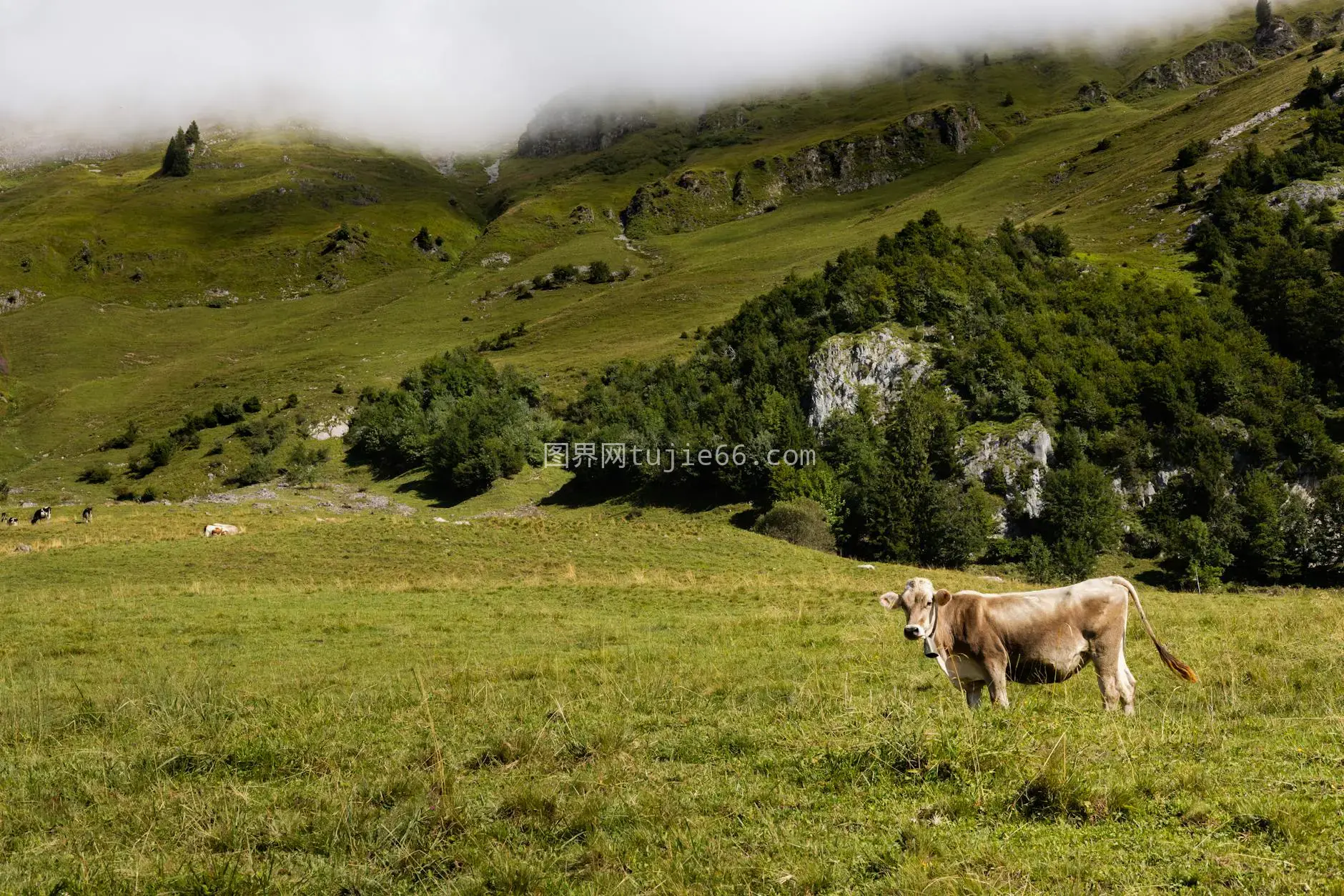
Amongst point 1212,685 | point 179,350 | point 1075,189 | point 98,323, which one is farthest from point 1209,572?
point 98,323

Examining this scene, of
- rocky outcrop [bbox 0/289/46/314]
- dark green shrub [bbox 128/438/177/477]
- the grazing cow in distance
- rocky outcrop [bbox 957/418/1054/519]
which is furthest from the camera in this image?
rocky outcrop [bbox 0/289/46/314]

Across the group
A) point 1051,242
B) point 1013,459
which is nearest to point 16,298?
point 1013,459

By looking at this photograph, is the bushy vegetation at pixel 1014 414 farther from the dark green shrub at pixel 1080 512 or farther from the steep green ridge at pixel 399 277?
the steep green ridge at pixel 399 277

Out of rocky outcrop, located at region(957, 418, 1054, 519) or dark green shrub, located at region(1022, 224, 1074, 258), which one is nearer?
rocky outcrop, located at region(957, 418, 1054, 519)

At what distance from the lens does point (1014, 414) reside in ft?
175

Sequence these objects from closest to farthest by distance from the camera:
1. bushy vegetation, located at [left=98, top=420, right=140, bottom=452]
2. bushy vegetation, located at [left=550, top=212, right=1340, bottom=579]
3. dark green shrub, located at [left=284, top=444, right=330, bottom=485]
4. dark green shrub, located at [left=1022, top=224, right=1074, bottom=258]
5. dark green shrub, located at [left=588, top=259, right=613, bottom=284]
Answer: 1. bushy vegetation, located at [left=550, top=212, right=1340, bottom=579]
2. dark green shrub, located at [left=284, top=444, right=330, bottom=485]
3. dark green shrub, located at [left=1022, top=224, right=1074, bottom=258]
4. bushy vegetation, located at [left=98, top=420, right=140, bottom=452]
5. dark green shrub, located at [left=588, top=259, right=613, bottom=284]

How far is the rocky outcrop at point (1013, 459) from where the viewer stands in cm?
4878

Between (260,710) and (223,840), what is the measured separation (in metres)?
5.54

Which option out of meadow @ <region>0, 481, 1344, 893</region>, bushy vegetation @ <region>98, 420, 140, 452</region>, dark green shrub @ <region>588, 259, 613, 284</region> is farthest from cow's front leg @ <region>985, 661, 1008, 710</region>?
dark green shrub @ <region>588, 259, 613, 284</region>

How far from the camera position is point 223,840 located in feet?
20.6

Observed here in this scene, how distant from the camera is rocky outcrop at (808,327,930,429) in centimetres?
5859

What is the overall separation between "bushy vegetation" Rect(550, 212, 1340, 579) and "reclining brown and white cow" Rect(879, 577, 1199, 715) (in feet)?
123

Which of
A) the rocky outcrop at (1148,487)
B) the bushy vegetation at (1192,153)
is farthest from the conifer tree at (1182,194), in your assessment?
the rocky outcrop at (1148,487)

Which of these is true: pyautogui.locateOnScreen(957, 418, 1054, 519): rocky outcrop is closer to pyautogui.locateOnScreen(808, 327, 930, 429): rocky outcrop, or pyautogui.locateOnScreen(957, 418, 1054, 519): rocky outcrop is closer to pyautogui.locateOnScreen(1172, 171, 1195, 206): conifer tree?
pyautogui.locateOnScreen(808, 327, 930, 429): rocky outcrop
